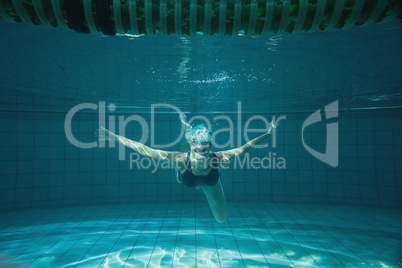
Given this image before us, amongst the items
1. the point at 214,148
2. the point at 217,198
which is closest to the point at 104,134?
the point at 217,198

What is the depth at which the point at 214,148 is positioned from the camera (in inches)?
383

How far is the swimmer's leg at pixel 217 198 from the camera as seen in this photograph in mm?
4566

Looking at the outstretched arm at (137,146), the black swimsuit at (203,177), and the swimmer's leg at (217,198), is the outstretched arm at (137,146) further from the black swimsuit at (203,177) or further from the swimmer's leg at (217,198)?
the swimmer's leg at (217,198)

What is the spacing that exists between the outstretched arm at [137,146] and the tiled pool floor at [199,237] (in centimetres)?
221

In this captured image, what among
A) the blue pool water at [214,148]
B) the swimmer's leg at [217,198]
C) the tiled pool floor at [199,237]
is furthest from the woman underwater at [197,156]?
the tiled pool floor at [199,237]

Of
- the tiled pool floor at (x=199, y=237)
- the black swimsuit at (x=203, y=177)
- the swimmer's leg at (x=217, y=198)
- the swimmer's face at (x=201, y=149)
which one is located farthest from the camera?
the swimmer's leg at (x=217, y=198)

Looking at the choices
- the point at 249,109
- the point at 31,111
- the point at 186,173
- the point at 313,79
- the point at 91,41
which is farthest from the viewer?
the point at 249,109

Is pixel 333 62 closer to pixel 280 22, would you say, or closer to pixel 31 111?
pixel 280 22

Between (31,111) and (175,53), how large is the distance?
6.56m

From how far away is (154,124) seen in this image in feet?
30.3

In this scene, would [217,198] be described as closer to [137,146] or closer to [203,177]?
[203,177]

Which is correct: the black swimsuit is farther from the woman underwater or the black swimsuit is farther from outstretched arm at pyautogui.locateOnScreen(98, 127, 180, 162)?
outstretched arm at pyautogui.locateOnScreen(98, 127, 180, 162)

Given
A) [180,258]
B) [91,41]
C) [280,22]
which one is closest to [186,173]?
[180,258]

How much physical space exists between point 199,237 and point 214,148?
4.77 meters
